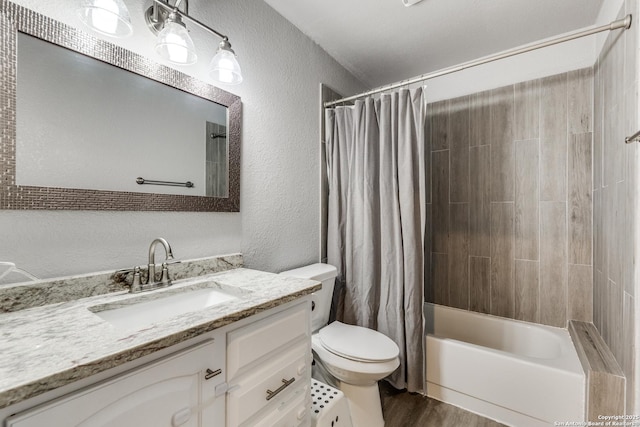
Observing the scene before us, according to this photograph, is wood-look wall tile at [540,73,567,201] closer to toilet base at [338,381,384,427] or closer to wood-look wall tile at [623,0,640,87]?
wood-look wall tile at [623,0,640,87]

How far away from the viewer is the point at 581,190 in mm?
1856

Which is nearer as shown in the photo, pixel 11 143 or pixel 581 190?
pixel 11 143

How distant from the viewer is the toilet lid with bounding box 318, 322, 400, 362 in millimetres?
1427

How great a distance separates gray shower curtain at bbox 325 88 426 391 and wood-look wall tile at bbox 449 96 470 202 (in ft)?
2.00

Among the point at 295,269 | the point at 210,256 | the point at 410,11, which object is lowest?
the point at 295,269

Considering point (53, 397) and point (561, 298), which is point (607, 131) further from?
point (53, 397)

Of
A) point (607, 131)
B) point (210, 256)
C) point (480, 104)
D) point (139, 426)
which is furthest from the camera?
point (480, 104)

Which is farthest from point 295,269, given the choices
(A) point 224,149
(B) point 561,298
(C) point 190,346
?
(B) point 561,298

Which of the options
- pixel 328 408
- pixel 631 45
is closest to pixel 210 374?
pixel 328 408

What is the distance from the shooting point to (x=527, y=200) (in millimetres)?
Result: 2025

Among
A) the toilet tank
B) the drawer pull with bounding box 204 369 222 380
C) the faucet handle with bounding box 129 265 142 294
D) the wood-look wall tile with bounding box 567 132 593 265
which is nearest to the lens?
the drawer pull with bounding box 204 369 222 380

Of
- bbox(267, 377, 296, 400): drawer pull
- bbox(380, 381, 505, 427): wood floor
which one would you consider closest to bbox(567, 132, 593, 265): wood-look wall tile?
bbox(380, 381, 505, 427): wood floor

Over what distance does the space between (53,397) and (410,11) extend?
2206 millimetres

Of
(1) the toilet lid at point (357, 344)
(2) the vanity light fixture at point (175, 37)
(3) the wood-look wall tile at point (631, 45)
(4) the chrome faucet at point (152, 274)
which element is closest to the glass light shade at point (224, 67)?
(2) the vanity light fixture at point (175, 37)
